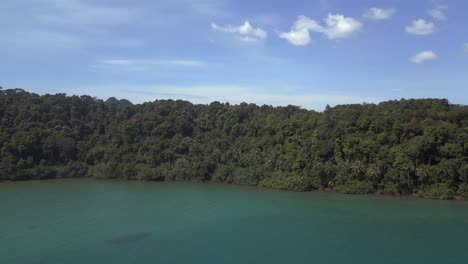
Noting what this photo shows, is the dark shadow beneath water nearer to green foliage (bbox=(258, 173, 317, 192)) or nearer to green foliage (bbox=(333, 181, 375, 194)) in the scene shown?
green foliage (bbox=(258, 173, 317, 192))

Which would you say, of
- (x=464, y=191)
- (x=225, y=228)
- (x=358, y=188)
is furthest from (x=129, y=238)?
(x=464, y=191)

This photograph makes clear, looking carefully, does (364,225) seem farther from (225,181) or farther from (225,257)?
(225,181)

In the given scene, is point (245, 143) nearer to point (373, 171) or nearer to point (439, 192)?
point (373, 171)

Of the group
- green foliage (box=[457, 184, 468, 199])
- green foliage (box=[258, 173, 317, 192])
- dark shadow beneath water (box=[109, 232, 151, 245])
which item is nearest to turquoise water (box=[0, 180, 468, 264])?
dark shadow beneath water (box=[109, 232, 151, 245])

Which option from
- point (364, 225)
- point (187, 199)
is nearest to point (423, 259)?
point (364, 225)

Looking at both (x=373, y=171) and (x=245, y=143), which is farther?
(x=245, y=143)
